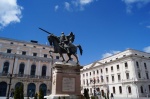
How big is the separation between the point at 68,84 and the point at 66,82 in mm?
219

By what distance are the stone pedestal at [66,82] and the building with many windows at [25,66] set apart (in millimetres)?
31543

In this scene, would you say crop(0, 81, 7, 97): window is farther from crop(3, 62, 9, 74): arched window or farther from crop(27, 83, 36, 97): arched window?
crop(27, 83, 36, 97): arched window

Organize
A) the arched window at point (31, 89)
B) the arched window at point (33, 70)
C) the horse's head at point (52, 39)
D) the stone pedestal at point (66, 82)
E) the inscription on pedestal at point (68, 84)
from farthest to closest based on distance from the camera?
the arched window at point (33, 70), the arched window at point (31, 89), the horse's head at point (52, 39), the inscription on pedestal at point (68, 84), the stone pedestal at point (66, 82)

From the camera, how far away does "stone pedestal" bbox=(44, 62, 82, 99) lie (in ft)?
34.8

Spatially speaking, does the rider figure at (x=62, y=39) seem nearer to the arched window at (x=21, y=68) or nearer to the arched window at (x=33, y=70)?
the arched window at (x=21, y=68)

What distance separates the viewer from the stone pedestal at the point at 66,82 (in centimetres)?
1061

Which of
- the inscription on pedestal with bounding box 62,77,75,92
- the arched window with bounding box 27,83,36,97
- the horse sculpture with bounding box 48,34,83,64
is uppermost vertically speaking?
the horse sculpture with bounding box 48,34,83,64

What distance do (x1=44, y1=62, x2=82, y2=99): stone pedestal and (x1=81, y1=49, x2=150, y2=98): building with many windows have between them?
28328 mm

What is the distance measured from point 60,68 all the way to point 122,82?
134ft

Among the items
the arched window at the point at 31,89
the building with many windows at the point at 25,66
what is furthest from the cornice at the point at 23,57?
the arched window at the point at 31,89

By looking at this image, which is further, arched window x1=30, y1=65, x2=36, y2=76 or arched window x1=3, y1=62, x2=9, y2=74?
arched window x1=30, y1=65, x2=36, y2=76

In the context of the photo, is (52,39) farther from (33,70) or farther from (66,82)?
(33,70)

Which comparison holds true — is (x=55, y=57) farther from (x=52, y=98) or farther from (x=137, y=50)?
(x=52, y=98)

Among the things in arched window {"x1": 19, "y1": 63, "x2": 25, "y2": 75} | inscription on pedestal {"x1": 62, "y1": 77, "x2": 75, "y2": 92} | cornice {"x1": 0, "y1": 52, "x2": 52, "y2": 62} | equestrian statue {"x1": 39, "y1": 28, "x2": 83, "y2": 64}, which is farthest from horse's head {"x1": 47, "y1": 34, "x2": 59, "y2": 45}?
arched window {"x1": 19, "y1": 63, "x2": 25, "y2": 75}
